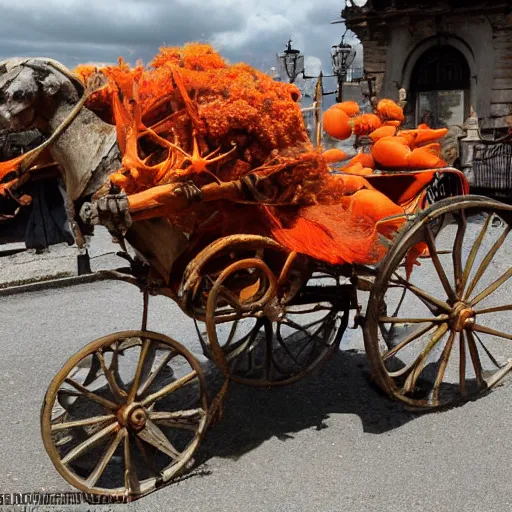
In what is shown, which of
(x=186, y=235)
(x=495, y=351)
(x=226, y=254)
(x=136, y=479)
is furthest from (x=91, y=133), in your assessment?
(x=495, y=351)

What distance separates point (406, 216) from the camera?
112 inches

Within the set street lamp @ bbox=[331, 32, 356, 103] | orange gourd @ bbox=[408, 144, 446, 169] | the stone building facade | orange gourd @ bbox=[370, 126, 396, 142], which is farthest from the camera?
the stone building facade

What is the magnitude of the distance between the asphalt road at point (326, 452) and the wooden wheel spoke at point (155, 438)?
6.2 inches

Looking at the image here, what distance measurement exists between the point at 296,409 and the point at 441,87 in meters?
12.0

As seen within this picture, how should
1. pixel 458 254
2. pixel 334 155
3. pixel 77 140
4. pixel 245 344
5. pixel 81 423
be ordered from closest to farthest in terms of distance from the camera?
pixel 81 423 < pixel 77 140 < pixel 458 254 < pixel 334 155 < pixel 245 344

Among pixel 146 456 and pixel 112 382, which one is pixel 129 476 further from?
pixel 112 382

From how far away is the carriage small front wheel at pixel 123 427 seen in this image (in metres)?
2.28

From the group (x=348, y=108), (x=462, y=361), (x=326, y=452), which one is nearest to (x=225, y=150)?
(x=348, y=108)

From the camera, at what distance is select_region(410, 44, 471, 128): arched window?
13391mm

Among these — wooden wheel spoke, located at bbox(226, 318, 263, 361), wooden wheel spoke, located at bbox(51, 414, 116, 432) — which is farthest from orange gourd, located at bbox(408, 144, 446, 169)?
wooden wheel spoke, located at bbox(51, 414, 116, 432)

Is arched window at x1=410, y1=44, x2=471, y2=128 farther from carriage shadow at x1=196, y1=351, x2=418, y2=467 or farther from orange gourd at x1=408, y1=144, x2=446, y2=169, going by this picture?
carriage shadow at x1=196, y1=351, x2=418, y2=467

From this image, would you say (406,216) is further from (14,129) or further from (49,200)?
(49,200)

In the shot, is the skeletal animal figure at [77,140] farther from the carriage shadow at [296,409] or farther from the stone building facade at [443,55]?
the stone building facade at [443,55]

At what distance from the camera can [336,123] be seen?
3244mm
